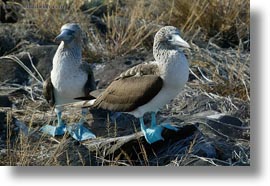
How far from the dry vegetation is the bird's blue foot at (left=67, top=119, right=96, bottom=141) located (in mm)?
75

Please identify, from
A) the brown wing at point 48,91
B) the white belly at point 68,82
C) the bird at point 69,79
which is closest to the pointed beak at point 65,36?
the bird at point 69,79

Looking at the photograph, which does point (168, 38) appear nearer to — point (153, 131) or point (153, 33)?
point (153, 131)

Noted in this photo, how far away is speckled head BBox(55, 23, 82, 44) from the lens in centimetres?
452

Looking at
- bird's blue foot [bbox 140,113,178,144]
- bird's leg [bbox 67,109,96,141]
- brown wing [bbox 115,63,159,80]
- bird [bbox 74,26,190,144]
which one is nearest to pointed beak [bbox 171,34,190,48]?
bird [bbox 74,26,190,144]

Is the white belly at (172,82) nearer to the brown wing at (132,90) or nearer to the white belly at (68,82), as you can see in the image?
the brown wing at (132,90)

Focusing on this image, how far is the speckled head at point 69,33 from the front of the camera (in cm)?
452

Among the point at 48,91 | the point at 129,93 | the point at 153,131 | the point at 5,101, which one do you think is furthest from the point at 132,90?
the point at 5,101

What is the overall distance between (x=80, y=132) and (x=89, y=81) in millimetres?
255

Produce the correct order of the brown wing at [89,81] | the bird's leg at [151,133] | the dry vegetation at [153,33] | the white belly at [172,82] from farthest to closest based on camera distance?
the dry vegetation at [153,33] < the brown wing at [89,81] < the bird's leg at [151,133] < the white belly at [172,82]

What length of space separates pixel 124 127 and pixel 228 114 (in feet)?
1.70

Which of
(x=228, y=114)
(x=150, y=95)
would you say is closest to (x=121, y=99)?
(x=150, y=95)

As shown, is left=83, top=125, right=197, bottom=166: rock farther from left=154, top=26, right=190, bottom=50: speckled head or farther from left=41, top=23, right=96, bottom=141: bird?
left=154, top=26, right=190, bottom=50: speckled head

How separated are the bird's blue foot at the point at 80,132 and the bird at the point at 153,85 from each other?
0.19m
